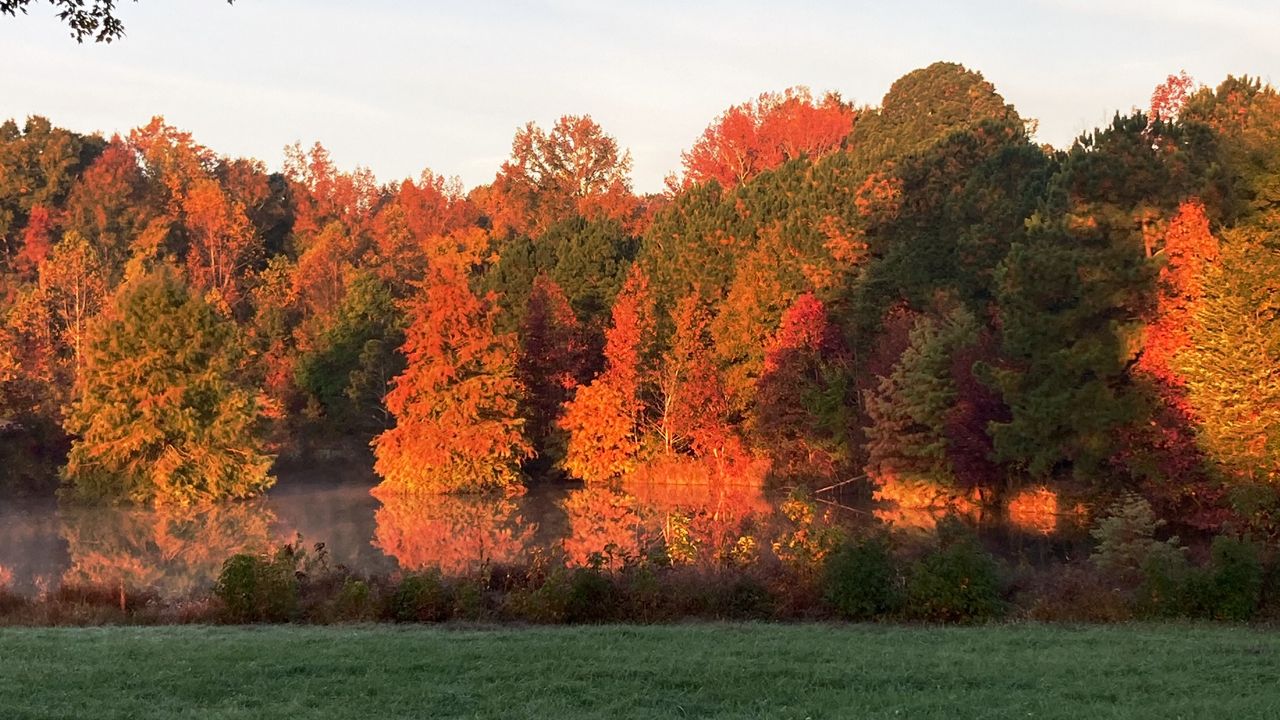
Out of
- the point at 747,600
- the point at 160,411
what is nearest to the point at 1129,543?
the point at 747,600

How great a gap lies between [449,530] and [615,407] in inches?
471

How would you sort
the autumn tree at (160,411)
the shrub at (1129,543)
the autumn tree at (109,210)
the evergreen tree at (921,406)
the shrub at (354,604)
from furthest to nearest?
the autumn tree at (109,210) < the autumn tree at (160,411) < the evergreen tree at (921,406) < the shrub at (1129,543) < the shrub at (354,604)

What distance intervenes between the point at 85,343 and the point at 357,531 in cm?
1358

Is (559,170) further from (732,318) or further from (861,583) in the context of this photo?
(861,583)

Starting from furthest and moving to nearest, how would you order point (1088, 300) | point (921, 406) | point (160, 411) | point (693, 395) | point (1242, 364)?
point (693, 395) → point (160, 411) → point (921, 406) → point (1088, 300) → point (1242, 364)

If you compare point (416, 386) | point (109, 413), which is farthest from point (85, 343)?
point (416, 386)

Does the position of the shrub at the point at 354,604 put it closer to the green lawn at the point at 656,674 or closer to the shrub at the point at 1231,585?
the green lawn at the point at 656,674

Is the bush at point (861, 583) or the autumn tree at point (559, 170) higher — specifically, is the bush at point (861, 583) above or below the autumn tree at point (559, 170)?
below

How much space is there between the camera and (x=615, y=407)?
4078cm

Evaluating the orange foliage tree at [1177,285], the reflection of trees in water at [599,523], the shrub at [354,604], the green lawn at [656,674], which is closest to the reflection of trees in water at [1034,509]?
the orange foliage tree at [1177,285]

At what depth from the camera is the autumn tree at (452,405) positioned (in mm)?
39062

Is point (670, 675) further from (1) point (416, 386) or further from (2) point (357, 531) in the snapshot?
(1) point (416, 386)

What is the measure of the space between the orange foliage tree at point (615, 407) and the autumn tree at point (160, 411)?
33.6 feet

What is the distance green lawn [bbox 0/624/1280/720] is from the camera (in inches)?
286
